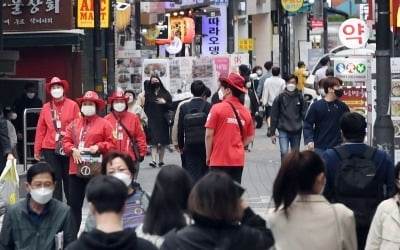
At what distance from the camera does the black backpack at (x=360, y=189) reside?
8.52 meters

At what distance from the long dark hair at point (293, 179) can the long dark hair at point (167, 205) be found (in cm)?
79

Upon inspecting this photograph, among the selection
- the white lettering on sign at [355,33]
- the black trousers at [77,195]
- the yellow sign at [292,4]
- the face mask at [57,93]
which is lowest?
the black trousers at [77,195]

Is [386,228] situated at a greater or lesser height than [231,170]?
greater

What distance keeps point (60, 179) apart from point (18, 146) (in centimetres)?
790

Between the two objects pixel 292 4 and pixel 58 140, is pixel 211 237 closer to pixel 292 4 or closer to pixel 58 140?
pixel 58 140

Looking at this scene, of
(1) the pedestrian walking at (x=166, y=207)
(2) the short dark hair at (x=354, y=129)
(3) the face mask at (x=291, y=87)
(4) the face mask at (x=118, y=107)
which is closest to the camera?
(1) the pedestrian walking at (x=166, y=207)

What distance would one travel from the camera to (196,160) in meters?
14.7

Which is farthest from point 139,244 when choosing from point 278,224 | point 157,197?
point 278,224

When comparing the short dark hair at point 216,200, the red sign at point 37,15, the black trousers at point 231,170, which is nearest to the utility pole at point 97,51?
the red sign at point 37,15

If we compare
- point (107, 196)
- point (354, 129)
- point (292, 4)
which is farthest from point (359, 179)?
point (292, 4)

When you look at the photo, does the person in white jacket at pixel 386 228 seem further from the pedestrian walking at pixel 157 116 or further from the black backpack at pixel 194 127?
the pedestrian walking at pixel 157 116

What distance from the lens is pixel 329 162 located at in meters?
8.70

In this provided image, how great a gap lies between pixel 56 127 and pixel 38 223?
250 inches

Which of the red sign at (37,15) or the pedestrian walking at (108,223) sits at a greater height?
the red sign at (37,15)
